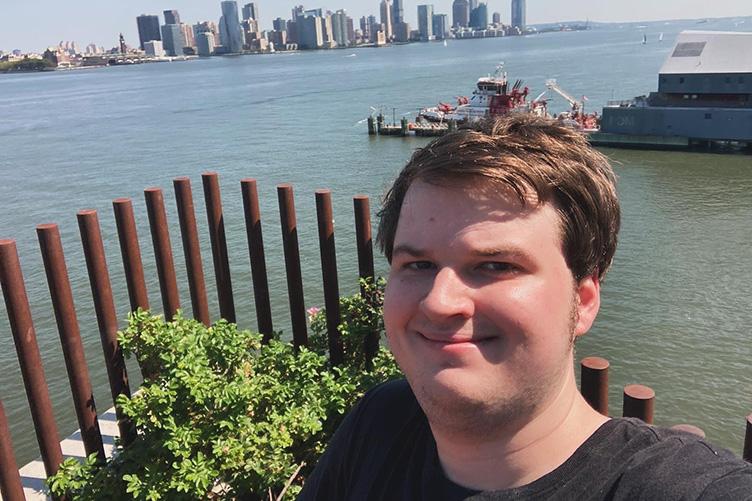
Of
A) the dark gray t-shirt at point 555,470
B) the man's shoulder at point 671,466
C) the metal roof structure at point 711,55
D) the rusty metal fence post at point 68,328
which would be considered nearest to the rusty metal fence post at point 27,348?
the rusty metal fence post at point 68,328

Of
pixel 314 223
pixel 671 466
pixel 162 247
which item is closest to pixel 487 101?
pixel 314 223

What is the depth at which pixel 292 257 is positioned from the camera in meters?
5.25

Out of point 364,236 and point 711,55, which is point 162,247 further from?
point 711,55

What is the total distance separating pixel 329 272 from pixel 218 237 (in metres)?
0.92

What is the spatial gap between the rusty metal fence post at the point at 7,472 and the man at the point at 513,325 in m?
3.77

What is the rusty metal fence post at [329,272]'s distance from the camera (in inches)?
200

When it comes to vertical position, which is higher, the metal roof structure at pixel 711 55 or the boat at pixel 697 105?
the metal roof structure at pixel 711 55

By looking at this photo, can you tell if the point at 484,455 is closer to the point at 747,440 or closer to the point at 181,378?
the point at 747,440

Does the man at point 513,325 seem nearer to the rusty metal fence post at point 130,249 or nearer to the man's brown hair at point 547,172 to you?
the man's brown hair at point 547,172

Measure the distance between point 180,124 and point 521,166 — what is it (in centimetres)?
Answer: 4913

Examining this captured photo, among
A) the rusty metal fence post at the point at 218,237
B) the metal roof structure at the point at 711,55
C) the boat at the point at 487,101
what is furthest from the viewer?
the boat at the point at 487,101

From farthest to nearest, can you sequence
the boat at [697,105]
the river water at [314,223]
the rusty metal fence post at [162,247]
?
the boat at [697,105]
the river water at [314,223]
the rusty metal fence post at [162,247]

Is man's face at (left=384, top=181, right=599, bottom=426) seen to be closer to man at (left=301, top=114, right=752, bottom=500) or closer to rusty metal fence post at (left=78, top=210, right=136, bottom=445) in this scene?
man at (left=301, top=114, right=752, bottom=500)

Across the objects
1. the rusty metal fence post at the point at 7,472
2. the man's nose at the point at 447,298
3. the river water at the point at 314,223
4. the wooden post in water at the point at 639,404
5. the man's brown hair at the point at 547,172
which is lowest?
the river water at the point at 314,223
